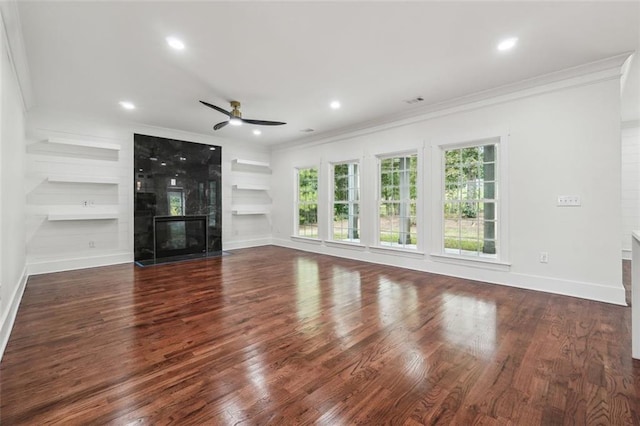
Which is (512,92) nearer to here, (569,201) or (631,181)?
(569,201)

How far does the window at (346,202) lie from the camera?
20.6 ft

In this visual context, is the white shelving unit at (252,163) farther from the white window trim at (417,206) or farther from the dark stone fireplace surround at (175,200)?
the white window trim at (417,206)

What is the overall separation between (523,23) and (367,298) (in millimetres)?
3190

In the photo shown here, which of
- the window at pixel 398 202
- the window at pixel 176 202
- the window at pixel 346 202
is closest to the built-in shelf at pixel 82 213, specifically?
→ the window at pixel 176 202

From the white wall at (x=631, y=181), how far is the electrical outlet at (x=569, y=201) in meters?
3.56

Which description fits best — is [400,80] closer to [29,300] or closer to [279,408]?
[279,408]

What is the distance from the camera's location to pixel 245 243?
768cm

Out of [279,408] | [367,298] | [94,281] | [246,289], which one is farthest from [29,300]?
[367,298]

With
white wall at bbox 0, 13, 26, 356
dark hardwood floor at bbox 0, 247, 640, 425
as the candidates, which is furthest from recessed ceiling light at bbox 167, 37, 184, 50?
dark hardwood floor at bbox 0, 247, 640, 425

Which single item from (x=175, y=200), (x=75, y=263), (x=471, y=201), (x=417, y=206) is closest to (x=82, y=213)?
(x=75, y=263)

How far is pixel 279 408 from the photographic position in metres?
1.63

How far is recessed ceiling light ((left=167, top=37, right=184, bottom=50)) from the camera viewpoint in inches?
113

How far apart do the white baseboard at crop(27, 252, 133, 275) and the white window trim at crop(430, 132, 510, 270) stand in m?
5.91

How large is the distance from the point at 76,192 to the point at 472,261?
272 inches
